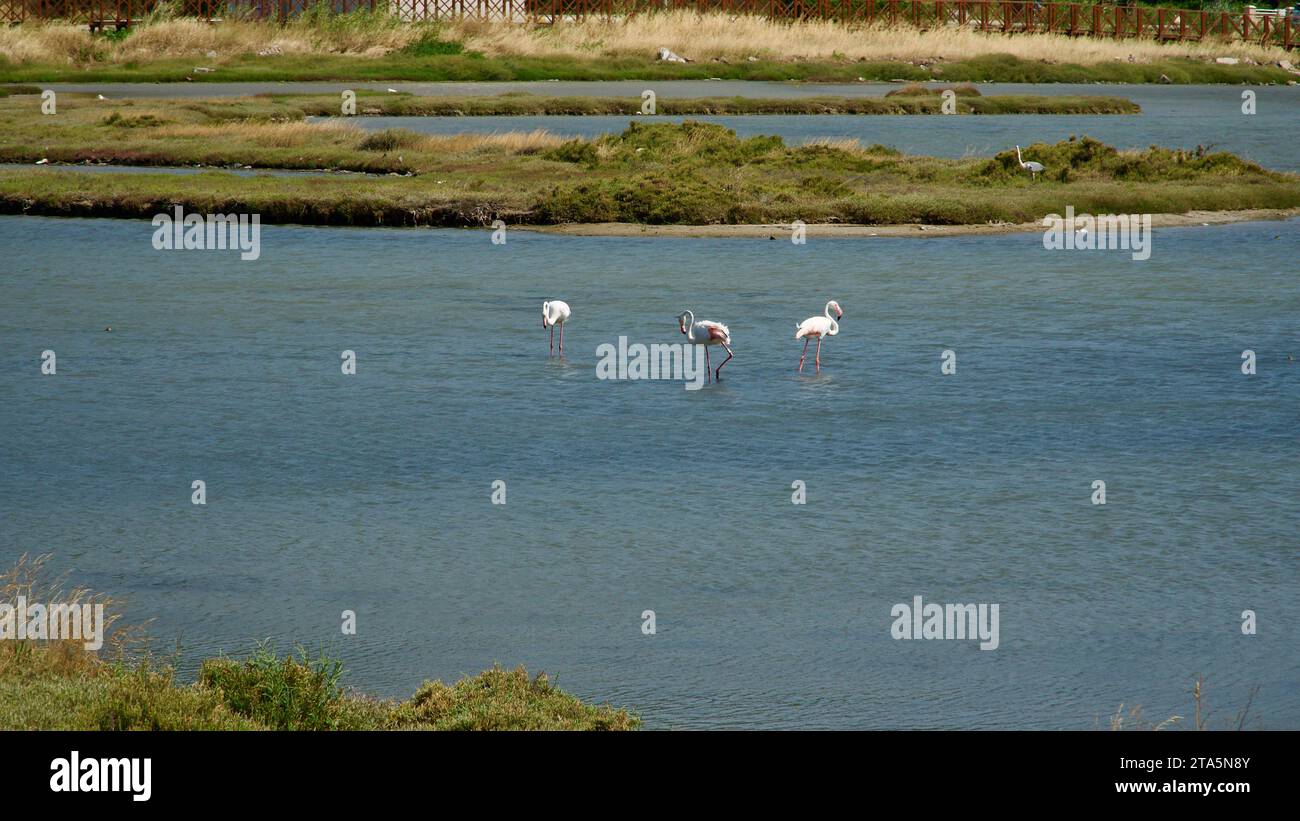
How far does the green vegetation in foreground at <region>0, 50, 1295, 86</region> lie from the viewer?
83375 mm

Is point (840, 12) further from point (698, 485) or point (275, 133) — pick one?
point (698, 485)

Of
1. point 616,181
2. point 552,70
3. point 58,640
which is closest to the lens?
point 58,640

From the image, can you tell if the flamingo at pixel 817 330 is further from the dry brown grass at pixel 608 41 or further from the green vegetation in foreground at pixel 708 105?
the dry brown grass at pixel 608 41

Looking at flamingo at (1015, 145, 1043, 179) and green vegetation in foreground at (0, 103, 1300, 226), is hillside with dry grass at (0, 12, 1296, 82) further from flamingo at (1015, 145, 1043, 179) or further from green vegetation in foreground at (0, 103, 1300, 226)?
flamingo at (1015, 145, 1043, 179)

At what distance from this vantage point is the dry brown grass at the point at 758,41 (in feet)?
320

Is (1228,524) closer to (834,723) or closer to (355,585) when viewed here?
(834,723)

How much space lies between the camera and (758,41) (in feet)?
333

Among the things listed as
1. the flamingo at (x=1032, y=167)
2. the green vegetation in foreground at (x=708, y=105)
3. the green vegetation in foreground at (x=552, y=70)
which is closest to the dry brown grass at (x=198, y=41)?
the green vegetation in foreground at (x=552, y=70)

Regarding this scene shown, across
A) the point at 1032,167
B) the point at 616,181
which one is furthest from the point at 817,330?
the point at 1032,167

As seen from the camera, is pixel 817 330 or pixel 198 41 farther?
pixel 198 41

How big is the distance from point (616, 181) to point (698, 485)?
90.8ft

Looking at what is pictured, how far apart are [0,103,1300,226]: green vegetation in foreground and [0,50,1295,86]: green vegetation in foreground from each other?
26.7 meters

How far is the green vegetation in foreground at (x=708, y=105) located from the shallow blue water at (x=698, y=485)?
3924 cm

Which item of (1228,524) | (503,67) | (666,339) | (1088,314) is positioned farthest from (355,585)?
(503,67)
